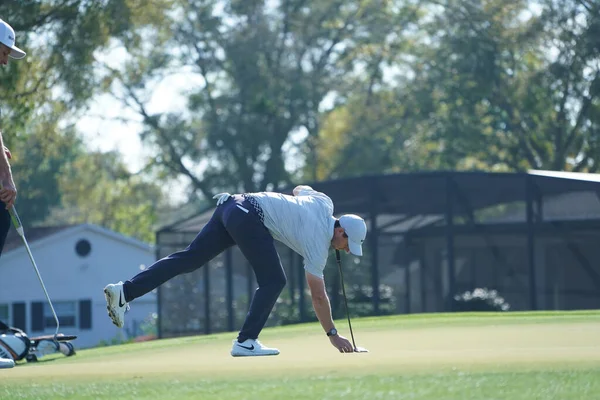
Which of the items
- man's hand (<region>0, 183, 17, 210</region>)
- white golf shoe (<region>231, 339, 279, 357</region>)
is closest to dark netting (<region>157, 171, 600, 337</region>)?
white golf shoe (<region>231, 339, 279, 357</region>)

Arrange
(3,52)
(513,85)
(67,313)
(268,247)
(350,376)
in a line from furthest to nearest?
(67,313)
(513,85)
(3,52)
(268,247)
(350,376)

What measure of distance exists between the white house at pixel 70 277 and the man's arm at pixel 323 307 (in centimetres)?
3720

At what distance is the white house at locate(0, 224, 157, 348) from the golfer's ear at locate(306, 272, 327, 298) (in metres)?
37.3

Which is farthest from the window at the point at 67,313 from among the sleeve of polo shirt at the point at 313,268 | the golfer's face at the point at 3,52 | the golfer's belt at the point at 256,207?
the sleeve of polo shirt at the point at 313,268

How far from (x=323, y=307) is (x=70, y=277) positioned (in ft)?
131

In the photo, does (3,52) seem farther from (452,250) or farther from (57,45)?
(452,250)

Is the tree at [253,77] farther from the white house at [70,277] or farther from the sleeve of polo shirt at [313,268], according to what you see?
the sleeve of polo shirt at [313,268]

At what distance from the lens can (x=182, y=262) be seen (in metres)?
8.10

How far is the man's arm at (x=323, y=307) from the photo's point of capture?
310 inches

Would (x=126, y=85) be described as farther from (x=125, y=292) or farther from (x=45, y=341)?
(x=125, y=292)

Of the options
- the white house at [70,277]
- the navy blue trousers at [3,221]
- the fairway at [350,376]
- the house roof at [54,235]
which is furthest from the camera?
the house roof at [54,235]

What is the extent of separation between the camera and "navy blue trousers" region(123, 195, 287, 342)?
7.90 meters

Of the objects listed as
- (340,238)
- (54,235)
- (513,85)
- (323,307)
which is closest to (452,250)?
(513,85)

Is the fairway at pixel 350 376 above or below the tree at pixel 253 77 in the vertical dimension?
below
